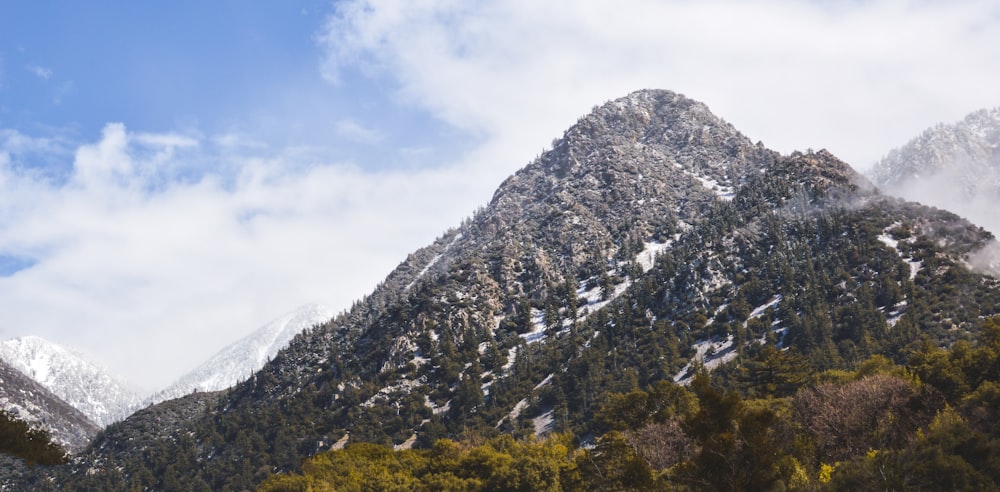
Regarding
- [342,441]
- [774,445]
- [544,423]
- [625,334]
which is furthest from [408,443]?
[774,445]

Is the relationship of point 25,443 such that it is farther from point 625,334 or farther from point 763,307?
point 763,307

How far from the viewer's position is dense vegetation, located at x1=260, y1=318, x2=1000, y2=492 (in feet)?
139

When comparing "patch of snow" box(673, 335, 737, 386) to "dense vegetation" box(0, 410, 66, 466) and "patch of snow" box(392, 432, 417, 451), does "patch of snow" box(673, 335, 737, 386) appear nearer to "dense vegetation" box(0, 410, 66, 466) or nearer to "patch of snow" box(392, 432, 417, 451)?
"patch of snow" box(392, 432, 417, 451)

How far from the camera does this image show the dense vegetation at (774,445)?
42344 millimetres

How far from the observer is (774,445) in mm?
50906

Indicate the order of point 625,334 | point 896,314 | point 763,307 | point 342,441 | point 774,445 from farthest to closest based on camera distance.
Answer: point 625,334, point 342,441, point 763,307, point 896,314, point 774,445

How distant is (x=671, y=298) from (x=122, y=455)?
152707 millimetres

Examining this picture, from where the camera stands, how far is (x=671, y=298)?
166 metres

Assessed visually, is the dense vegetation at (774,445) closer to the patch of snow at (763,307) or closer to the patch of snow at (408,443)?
the patch of snow at (408,443)

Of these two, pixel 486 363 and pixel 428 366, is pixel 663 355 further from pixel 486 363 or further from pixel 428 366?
pixel 428 366

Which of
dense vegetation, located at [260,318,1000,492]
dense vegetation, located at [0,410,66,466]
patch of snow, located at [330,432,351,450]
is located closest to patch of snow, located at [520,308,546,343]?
patch of snow, located at [330,432,351,450]

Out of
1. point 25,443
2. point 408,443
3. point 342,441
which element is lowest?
point 408,443

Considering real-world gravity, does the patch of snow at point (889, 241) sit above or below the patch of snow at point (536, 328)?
below

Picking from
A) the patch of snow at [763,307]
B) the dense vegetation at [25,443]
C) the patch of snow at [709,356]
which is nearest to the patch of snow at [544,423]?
the patch of snow at [709,356]
